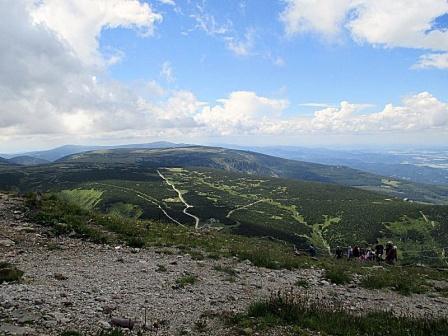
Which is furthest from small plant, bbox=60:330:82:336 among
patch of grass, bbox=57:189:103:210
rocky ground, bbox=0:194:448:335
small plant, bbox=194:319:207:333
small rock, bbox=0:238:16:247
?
patch of grass, bbox=57:189:103:210

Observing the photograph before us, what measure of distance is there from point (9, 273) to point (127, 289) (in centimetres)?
421

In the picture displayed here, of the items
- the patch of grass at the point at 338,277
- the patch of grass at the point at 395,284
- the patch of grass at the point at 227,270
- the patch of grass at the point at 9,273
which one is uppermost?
the patch of grass at the point at 9,273

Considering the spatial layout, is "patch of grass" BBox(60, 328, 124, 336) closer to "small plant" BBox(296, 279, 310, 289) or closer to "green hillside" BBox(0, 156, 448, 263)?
"small plant" BBox(296, 279, 310, 289)

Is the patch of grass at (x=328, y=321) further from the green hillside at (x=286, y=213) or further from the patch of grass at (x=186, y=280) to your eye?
the green hillside at (x=286, y=213)

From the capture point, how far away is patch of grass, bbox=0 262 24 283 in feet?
43.8

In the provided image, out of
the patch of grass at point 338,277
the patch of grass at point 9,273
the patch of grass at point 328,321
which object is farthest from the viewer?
the patch of grass at point 338,277

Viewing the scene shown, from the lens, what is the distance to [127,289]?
14094 mm

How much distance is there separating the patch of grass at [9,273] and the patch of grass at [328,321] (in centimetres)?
782

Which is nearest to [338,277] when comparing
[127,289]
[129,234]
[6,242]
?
[127,289]

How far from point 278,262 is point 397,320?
29.3ft

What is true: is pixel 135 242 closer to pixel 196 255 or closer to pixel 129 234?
pixel 129 234

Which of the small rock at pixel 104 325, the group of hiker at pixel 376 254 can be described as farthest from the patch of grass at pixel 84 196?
the small rock at pixel 104 325

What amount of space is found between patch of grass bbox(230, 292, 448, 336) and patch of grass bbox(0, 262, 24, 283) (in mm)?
7817

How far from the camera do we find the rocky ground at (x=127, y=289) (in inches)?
437
